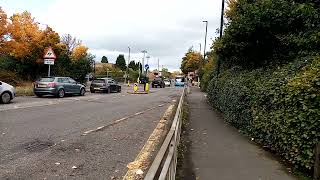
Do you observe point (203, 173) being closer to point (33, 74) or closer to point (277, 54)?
point (277, 54)

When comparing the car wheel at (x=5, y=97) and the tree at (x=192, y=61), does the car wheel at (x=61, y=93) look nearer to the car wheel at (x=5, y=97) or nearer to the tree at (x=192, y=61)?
the car wheel at (x=5, y=97)

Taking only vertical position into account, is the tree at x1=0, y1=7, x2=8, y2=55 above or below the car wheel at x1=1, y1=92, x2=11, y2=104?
above

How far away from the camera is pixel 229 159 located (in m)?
8.24

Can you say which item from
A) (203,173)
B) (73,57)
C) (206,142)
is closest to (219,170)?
(203,173)

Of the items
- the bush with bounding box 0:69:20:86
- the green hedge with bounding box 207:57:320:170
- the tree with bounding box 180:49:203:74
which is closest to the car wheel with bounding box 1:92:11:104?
the green hedge with bounding box 207:57:320:170

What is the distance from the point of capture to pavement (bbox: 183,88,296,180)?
698 cm

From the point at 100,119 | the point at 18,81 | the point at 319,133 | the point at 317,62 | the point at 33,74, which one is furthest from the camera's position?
the point at 33,74

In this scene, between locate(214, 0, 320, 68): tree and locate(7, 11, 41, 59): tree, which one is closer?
locate(214, 0, 320, 68): tree

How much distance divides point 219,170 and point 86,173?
2.39 metres

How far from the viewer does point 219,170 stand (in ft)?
23.7

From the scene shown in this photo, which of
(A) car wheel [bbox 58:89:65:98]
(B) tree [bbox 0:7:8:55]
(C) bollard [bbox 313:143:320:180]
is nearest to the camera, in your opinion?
(C) bollard [bbox 313:143:320:180]

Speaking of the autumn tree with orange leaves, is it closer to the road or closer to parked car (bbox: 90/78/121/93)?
parked car (bbox: 90/78/121/93)

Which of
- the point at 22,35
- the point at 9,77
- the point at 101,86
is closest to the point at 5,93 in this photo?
the point at 22,35

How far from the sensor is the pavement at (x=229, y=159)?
6.98 m
